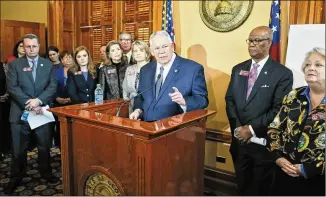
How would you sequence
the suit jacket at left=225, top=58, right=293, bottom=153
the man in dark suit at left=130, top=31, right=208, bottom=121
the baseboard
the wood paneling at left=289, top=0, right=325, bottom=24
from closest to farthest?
the man in dark suit at left=130, top=31, right=208, bottom=121 < the suit jacket at left=225, top=58, right=293, bottom=153 < the wood paneling at left=289, top=0, right=325, bottom=24 < the baseboard

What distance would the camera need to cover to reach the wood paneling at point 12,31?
4805 mm

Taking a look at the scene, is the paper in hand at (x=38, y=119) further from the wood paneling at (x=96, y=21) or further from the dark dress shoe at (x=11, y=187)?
the wood paneling at (x=96, y=21)

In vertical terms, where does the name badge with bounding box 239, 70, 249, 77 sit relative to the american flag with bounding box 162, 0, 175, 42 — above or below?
below

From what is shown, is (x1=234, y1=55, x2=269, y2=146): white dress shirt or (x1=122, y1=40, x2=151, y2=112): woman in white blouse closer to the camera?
(x1=234, y1=55, x2=269, y2=146): white dress shirt

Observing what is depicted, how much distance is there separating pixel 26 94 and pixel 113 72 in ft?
2.85

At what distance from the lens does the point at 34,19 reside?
5.48m

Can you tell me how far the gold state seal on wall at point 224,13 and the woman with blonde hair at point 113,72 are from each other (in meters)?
1.06

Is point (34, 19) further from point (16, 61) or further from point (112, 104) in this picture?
point (112, 104)

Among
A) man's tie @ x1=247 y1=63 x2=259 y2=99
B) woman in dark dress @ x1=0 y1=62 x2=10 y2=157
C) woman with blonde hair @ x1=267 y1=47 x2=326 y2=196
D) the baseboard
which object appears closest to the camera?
woman with blonde hair @ x1=267 y1=47 x2=326 y2=196

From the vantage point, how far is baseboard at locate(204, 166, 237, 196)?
294 cm

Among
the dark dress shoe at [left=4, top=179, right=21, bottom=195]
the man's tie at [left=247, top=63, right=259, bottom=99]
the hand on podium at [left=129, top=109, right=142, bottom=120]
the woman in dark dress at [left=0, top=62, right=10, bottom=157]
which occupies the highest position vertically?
the man's tie at [left=247, top=63, right=259, bottom=99]

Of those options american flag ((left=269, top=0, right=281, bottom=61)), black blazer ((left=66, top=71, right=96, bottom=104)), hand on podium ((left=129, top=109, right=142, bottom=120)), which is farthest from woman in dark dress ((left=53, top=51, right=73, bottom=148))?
american flag ((left=269, top=0, right=281, bottom=61))

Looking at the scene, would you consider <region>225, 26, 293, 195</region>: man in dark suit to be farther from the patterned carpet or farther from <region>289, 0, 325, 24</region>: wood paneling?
the patterned carpet

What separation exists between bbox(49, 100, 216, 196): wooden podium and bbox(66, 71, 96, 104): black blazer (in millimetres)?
982
